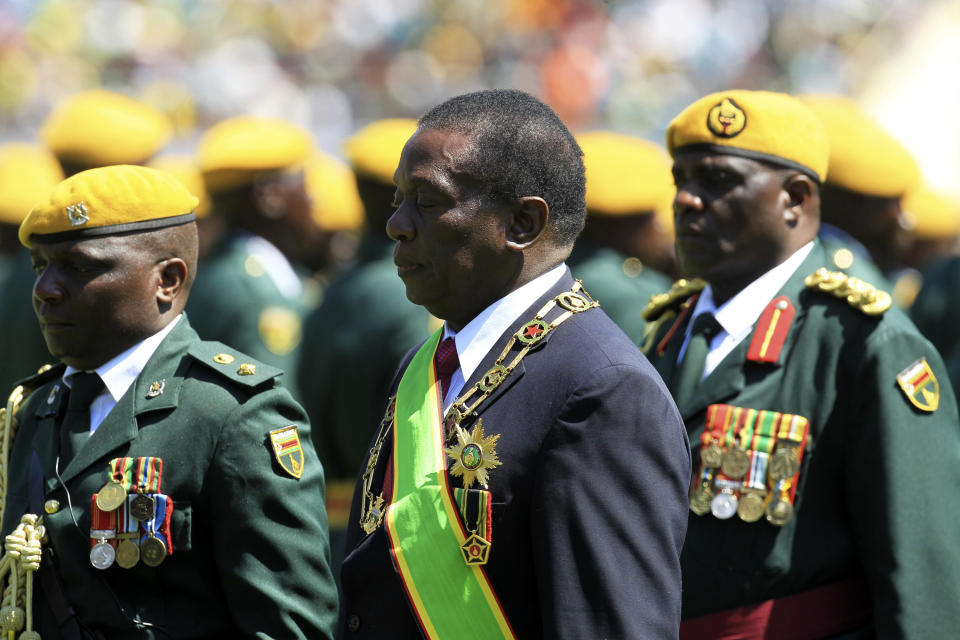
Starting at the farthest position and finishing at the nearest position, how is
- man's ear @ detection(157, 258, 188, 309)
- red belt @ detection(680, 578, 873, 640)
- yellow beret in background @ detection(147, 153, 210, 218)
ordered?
yellow beret in background @ detection(147, 153, 210, 218)
red belt @ detection(680, 578, 873, 640)
man's ear @ detection(157, 258, 188, 309)

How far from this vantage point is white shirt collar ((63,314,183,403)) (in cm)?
358

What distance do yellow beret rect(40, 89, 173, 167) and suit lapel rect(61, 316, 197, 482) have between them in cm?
453

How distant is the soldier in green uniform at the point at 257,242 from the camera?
23.4 ft

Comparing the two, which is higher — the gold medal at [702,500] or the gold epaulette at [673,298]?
the gold epaulette at [673,298]

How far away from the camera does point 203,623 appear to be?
3.38 m

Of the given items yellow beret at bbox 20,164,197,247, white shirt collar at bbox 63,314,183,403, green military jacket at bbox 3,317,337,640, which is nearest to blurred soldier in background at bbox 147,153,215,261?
yellow beret at bbox 20,164,197,247

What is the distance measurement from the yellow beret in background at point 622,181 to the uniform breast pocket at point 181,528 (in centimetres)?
441

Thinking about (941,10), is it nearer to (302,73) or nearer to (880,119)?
(880,119)

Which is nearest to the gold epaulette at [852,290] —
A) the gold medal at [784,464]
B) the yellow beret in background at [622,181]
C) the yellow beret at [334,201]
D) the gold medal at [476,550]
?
the gold medal at [784,464]

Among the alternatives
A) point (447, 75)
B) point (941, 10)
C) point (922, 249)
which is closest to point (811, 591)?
point (922, 249)

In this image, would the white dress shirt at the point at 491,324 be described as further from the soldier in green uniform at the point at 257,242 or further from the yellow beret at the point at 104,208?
the soldier in green uniform at the point at 257,242

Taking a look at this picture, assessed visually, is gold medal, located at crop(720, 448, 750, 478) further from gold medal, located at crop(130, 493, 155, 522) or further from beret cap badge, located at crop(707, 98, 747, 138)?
gold medal, located at crop(130, 493, 155, 522)

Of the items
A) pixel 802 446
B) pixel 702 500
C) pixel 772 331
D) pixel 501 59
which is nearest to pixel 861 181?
pixel 772 331

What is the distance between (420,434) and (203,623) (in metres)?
0.88
